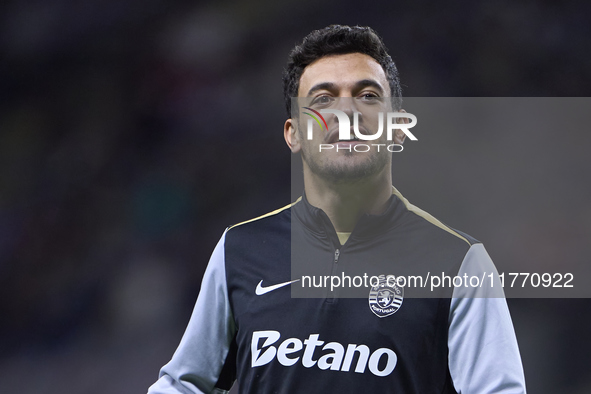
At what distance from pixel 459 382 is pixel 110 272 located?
208cm

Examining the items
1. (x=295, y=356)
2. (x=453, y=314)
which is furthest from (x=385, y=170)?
(x=295, y=356)

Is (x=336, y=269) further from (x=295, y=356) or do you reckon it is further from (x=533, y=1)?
(x=533, y=1)

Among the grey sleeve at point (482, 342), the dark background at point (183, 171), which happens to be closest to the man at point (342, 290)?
the grey sleeve at point (482, 342)

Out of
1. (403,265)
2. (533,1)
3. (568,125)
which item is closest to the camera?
(403,265)

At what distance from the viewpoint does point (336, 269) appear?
1.47m

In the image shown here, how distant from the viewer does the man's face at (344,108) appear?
1.46 meters

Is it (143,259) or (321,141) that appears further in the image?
(143,259)

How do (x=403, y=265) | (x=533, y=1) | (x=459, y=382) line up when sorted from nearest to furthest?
(x=459, y=382)
(x=403, y=265)
(x=533, y=1)

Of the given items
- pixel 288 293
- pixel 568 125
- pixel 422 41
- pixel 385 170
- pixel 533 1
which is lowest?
pixel 288 293

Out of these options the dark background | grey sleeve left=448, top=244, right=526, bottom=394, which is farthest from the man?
the dark background

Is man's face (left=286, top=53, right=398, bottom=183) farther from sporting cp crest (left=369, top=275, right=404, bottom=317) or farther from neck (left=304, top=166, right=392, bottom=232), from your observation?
sporting cp crest (left=369, top=275, right=404, bottom=317)

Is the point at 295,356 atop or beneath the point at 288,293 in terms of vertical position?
beneath

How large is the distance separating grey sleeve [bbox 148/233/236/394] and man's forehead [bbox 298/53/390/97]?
630mm

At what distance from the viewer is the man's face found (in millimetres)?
1459
